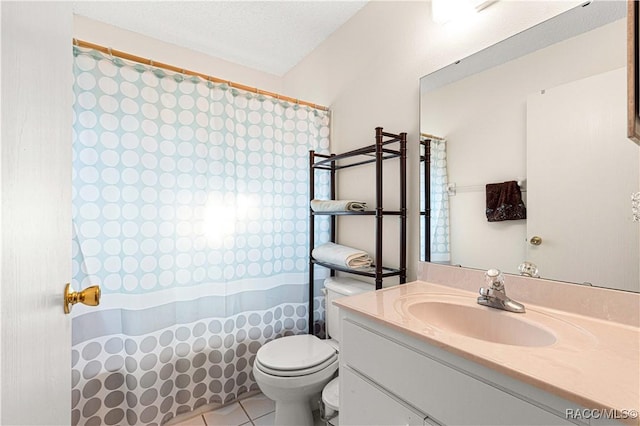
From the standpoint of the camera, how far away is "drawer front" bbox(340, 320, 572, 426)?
62 cm

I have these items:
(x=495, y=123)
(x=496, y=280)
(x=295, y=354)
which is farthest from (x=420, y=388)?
(x=495, y=123)

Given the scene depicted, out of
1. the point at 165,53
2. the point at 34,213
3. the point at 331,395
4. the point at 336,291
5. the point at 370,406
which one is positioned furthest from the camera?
the point at 165,53

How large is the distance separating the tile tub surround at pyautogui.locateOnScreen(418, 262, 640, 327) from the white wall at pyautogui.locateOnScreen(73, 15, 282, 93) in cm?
223

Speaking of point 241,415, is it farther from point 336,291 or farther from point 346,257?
point 346,257

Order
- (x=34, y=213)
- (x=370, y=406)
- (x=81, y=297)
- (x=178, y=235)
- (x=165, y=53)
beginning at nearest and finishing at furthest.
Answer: (x=34, y=213) → (x=81, y=297) → (x=370, y=406) → (x=178, y=235) → (x=165, y=53)

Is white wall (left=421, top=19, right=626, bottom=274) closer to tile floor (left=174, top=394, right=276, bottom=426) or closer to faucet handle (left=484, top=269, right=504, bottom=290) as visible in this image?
faucet handle (left=484, top=269, right=504, bottom=290)

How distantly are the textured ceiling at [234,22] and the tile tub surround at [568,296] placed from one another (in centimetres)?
170

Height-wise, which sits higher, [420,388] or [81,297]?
[81,297]

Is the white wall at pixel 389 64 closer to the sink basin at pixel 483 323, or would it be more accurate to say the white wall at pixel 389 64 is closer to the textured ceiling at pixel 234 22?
the textured ceiling at pixel 234 22

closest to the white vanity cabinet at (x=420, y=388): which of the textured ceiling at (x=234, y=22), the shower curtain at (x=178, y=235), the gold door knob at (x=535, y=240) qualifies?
the gold door knob at (x=535, y=240)

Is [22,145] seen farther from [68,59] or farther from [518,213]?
[518,213]

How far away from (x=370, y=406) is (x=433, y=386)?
276 millimetres

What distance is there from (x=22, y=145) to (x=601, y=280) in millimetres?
1432

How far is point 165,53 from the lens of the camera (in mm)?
2100
